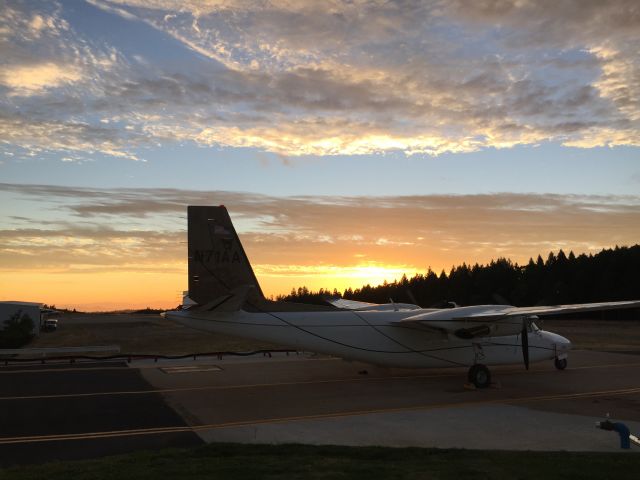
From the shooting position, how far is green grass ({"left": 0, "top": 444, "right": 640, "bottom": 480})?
8914 mm

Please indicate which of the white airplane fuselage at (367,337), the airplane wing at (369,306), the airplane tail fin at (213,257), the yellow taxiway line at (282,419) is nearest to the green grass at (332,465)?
the yellow taxiway line at (282,419)

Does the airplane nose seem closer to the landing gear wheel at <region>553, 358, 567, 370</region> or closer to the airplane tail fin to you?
the landing gear wheel at <region>553, 358, 567, 370</region>

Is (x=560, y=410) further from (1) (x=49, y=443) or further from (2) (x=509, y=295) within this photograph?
(2) (x=509, y=295)

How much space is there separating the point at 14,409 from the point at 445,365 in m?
14.9

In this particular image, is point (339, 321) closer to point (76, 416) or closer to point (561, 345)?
point (76, 416)

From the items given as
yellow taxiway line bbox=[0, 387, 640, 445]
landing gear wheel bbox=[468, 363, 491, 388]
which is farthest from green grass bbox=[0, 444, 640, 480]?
landing gear wheel bbox=[468, 363, 491, 388]

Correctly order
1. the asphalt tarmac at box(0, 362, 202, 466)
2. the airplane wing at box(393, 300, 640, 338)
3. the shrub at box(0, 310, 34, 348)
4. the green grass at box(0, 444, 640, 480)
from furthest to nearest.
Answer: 1. the shrub at box(0, 310, 34, 348)
2. the airplane wing at box(393, 300, 640, 338)
3. the asphalt tarmac at box(0, 362, 202, 466)
4. the green grass at box(0, 444, 640, 480)

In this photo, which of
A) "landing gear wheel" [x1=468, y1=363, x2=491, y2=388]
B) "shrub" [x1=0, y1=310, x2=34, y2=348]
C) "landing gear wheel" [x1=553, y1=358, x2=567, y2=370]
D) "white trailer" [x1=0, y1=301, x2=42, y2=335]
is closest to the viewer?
"landing gear wheel" [x1=468, y1=363, x2=491, y2=388]

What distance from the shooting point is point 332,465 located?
9.64 meters

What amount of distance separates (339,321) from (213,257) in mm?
5302

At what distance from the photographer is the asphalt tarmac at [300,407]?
12328mm

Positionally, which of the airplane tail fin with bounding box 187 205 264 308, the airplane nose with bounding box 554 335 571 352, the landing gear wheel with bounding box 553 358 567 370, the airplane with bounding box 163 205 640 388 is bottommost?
the landing gear wheel with bounding box 553 358 567 370

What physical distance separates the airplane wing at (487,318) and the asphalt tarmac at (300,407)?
6.75 ft

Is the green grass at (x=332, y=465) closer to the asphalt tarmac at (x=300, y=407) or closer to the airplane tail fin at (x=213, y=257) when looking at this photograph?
the asphalt tarmac at (x=300, y=407)
